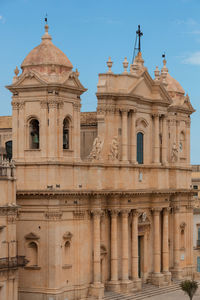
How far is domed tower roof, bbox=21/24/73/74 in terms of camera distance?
56.5 m

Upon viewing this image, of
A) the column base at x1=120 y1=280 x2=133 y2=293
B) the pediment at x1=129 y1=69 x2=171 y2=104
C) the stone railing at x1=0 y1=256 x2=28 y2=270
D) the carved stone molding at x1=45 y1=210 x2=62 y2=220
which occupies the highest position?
the pediment at x1=129 y1=69 x2=171 y2=104

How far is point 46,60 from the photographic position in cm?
5656

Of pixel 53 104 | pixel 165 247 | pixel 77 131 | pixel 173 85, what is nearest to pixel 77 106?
pixel 77 131

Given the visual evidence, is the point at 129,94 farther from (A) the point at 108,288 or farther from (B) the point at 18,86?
(A) the point at 108,288

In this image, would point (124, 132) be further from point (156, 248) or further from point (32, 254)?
point (32, 254)

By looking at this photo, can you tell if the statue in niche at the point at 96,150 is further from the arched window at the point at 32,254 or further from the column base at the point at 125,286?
the column base at the point at 125,286

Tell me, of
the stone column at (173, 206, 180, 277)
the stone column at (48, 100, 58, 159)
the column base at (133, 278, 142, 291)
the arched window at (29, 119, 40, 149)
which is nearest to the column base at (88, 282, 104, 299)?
the column base at (133, 278, 142, 291)

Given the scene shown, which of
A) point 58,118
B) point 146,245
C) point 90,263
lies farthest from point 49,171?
point 146,245

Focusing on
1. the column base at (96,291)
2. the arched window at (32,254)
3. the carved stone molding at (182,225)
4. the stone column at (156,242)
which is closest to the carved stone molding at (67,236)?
the arched window at (32,254)

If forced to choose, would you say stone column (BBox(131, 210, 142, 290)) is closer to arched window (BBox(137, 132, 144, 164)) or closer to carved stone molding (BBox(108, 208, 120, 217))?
carved stone molding (BBox(108, 208, 120, 217))

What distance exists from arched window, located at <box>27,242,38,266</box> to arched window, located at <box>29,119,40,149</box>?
5.84 m

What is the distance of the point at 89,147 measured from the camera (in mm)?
61844

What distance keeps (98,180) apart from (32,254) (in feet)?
21.0

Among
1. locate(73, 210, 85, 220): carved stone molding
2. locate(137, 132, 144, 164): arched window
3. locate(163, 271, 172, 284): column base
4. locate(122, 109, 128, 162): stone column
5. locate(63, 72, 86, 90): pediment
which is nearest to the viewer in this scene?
locate(63, 72, 86, 90): pediment
